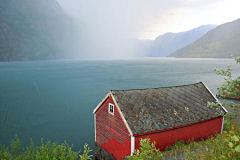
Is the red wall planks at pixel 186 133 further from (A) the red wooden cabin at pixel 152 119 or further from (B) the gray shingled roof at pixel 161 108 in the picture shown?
(B) the gray shingled roof at pixel 161 108

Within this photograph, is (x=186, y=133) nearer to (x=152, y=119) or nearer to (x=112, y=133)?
(x=152, y=119)

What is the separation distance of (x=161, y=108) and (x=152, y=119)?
192 centimetres

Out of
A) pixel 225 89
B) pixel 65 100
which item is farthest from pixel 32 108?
pixel 225 89

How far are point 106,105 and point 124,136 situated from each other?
4.01 m

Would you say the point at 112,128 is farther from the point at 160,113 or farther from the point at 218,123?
the point at 218,123

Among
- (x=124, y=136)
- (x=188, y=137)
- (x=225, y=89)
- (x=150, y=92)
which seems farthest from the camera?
(x=150, y=92)

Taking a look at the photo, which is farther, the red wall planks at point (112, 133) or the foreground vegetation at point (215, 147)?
the red wall planks at point (112, 133)

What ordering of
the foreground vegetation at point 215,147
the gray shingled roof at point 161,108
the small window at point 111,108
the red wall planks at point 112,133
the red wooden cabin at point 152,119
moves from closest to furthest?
the foreground vegetation at point 215,147 < the red wooden cabin at point 152,119 < the gray shingled roof at point 161,108 < the red wall planks at point 112,133 < the small window at point 111,108

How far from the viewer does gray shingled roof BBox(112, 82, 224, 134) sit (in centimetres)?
1530

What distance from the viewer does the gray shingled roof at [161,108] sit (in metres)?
15.3

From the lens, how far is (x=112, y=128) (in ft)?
56.9

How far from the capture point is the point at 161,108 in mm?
16969

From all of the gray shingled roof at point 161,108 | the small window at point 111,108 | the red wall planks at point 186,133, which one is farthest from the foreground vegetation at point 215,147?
the small window at point 111,108

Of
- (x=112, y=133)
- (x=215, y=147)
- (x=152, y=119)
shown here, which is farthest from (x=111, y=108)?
(x=215, y=147)
